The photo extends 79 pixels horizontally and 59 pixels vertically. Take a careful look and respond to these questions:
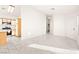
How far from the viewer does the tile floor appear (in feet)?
7.58

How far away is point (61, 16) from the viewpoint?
2416 mm

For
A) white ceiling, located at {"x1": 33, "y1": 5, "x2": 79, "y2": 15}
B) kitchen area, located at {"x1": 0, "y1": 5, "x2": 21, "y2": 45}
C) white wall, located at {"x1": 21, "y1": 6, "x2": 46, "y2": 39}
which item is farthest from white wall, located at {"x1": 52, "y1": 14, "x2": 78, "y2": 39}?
kitchen area, located at {"x1": 0, "y1": 5, "x2": 21, "y2": 45}

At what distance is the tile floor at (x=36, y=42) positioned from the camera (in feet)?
7.58

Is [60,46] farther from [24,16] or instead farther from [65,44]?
[24,16]

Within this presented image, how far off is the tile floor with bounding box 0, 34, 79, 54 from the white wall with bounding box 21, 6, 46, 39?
141 mm

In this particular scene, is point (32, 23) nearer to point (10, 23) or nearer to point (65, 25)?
point (10, 23)

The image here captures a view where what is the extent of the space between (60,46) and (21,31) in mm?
1030

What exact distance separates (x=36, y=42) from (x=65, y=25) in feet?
2.81

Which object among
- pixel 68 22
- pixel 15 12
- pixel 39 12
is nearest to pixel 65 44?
pixel 68 22

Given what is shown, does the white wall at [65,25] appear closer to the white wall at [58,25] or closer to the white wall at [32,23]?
the white wall at [58,25]

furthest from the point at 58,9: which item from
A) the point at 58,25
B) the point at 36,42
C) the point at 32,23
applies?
the point at 36,42

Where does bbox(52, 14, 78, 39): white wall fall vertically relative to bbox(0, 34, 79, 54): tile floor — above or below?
above

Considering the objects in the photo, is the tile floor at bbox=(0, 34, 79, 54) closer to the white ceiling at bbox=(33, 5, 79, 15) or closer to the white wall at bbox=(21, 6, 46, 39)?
the white wall at bbox=(21, 6, 46, 39)

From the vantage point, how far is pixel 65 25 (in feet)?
8.18
